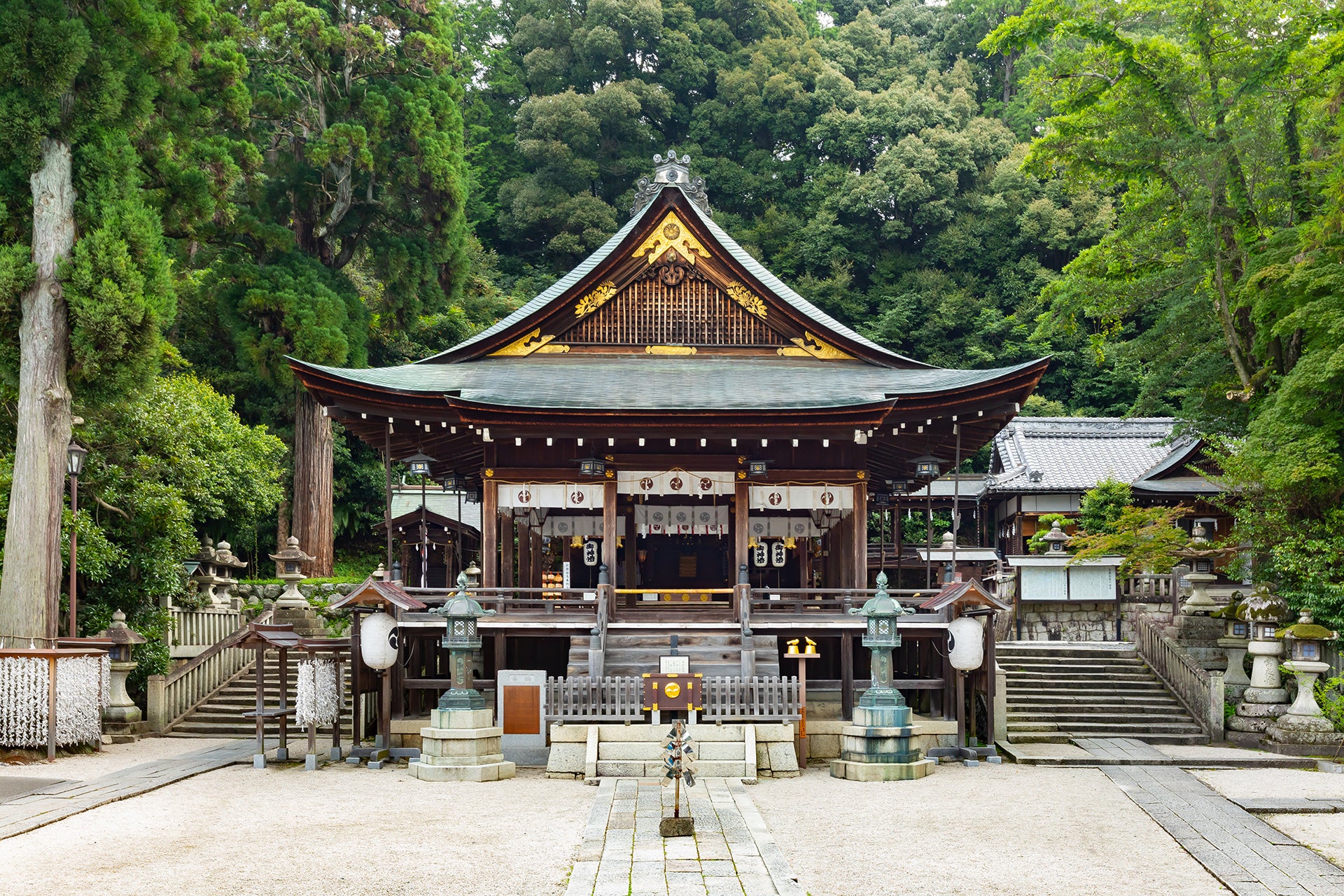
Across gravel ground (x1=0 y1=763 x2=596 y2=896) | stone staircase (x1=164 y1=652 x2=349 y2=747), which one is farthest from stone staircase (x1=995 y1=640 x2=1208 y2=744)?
stone staircase (x1=164 y1=652 x2=349 y2=747)

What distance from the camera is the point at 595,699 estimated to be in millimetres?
15609

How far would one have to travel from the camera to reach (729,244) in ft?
76.1

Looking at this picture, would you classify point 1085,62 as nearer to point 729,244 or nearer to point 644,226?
point 729,244

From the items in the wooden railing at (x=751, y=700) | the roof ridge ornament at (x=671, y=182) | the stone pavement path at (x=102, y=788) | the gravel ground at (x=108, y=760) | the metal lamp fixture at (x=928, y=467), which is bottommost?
the gravel ground at (x=108, y=760)

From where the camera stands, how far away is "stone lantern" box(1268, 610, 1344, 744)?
1636 cm

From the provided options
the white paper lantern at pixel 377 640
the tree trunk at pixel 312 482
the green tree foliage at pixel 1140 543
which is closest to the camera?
the white paper lantern at pixel 377 640

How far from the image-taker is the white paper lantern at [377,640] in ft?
52.7

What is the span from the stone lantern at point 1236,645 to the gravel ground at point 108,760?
16.8 metres

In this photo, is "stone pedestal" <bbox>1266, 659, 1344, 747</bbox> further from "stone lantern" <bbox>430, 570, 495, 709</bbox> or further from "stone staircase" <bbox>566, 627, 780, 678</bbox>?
"stone lantern" <bbox>430, 570, 495, 709</bbox>

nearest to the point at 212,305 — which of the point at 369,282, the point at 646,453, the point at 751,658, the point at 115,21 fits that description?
the point at 369,282

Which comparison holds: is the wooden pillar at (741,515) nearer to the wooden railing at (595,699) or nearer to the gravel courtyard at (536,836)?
the wooden railing at (595,699)

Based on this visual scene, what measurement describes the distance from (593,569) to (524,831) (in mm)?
13525

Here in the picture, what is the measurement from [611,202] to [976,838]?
144ft

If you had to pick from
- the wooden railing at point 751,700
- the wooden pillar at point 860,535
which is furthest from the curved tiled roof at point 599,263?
the wooden railing at point 751,700
